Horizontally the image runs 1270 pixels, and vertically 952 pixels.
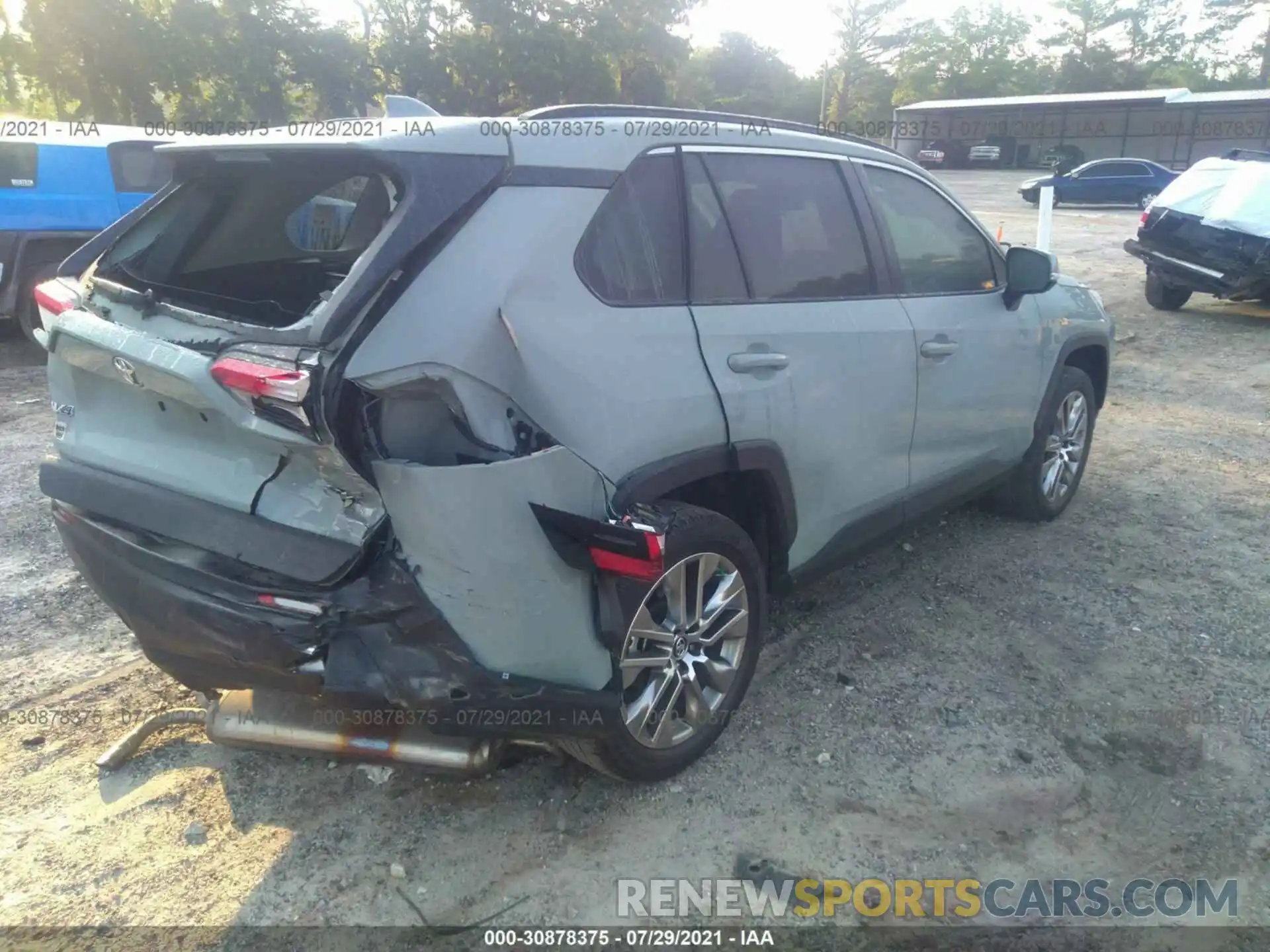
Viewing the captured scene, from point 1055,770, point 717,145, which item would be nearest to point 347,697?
point 717,145

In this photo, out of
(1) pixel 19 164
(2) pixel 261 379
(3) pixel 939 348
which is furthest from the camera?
(1) pixel 19 164

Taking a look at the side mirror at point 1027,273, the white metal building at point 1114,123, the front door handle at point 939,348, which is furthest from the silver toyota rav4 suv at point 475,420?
the white metal building at point 1114,123

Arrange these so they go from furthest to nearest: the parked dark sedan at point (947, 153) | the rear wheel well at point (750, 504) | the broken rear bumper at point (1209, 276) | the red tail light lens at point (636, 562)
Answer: the parked dark sedan at point (947, 153)
the broken rear bumper at point (1209, 276)
the rear wheel well at point (750, 504)
the red tail light lens at point (636, 562)

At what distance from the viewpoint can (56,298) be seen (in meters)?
2.96

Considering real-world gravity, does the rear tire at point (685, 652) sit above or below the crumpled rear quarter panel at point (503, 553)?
below

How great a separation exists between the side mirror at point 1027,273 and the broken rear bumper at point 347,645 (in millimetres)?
2755

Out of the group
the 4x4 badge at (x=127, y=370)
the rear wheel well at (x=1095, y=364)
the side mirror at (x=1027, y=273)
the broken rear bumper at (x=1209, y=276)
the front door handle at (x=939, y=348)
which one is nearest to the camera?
the 4x4 badge at (x=127, y=370)

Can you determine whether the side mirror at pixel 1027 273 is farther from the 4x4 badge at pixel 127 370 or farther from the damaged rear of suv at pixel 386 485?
the 4x4 badge at pixel 127 370

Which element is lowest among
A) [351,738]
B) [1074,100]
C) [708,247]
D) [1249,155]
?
[351,738]

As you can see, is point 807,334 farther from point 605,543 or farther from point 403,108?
point 403,108

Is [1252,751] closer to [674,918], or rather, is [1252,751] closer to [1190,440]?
[674,918]

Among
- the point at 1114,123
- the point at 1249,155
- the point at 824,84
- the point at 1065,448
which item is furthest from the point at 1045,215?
the point at 824,84

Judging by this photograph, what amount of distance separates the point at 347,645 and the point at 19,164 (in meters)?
7.62

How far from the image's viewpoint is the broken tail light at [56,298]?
2.91 metres
